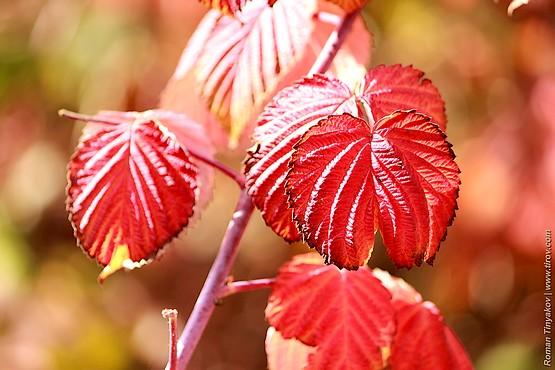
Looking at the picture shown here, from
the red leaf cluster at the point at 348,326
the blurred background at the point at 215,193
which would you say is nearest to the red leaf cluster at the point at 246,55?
the red leaf cluster at the point at 348,326

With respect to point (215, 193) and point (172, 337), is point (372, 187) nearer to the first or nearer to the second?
point (172, 337)

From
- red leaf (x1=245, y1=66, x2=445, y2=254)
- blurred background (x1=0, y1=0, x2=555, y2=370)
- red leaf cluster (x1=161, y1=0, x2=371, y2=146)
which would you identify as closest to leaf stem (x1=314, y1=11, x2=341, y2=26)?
red leaf cluster (x1=161, y1=0, x2=371, y2=146)

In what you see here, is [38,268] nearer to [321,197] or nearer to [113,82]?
[113,82]

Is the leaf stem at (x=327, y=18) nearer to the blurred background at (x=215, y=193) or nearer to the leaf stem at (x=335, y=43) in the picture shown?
the leaf stem at (x=335, y=43)

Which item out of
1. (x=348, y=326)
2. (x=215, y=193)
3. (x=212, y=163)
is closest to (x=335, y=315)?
(x=348, y=326)

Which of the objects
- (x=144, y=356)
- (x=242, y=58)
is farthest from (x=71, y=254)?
(x=242, y=58)

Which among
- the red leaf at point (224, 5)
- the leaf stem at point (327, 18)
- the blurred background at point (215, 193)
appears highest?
the leaf stem at point (327, 18)

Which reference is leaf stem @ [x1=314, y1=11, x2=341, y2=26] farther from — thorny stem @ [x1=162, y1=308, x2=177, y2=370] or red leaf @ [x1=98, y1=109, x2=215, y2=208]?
thorny stem @ [x1=162, y1=308, x2=177, y2=370]
